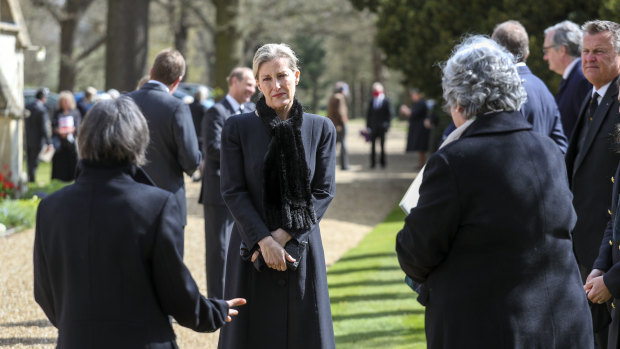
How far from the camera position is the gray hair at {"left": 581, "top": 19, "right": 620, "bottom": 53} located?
5.00 meters

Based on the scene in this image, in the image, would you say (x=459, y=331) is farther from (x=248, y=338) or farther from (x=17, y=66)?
(x=17, y=66)

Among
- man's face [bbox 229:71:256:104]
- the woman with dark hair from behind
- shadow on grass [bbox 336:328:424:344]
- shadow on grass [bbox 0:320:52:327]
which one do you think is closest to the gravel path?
shadow on grass [bbox 0:320:52:327]

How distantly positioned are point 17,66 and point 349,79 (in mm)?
48274

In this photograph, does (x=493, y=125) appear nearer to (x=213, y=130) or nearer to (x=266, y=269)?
(x=266, y=269)

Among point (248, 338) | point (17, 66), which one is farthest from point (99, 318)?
point (17, 66)

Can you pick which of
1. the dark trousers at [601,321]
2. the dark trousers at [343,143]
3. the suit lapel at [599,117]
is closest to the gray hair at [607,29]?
the suit lapel at [599,117]

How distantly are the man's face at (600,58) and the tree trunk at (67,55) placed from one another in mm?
24217

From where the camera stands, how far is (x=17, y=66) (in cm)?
1455

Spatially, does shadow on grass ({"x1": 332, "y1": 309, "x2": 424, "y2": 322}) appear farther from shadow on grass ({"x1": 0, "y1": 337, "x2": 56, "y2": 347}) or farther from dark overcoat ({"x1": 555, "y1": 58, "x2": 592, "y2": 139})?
shadow on grass ({"x1": 0, "y1": 337, "x2": 56, "y2": 347})

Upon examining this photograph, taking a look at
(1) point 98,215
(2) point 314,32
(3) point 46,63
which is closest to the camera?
(1) point 98,215

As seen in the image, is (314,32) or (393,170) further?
(314,32)

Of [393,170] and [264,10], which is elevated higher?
[264,10]

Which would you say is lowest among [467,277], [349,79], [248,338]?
[349,79]

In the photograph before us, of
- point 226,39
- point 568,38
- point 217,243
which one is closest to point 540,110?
point 568,38
